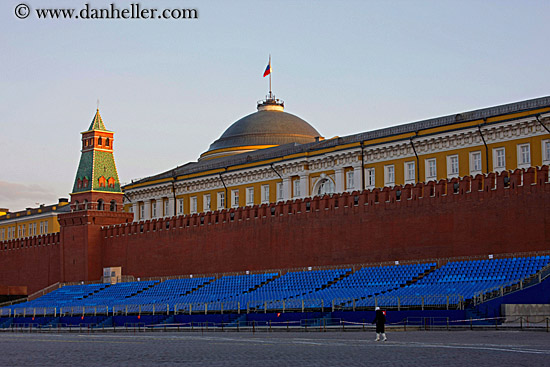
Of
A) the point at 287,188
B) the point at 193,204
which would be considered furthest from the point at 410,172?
the point at 193,204

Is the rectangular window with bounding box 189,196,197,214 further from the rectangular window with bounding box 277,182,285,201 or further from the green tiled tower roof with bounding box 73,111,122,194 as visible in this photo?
the rectangular window with bounding box 277,182,285,201

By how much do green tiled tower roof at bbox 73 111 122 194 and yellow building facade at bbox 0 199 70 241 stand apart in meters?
15.1

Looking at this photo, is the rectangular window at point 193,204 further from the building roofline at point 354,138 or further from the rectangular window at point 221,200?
the rectangular window at point 221,200

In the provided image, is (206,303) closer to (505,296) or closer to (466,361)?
(505,296)

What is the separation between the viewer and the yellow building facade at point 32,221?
66.7m

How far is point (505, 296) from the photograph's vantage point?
26.8m

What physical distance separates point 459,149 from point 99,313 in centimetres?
1716

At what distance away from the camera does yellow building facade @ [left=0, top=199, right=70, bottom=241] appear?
2625 inches

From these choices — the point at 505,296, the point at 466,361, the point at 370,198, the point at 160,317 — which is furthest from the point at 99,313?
the point at 466,361

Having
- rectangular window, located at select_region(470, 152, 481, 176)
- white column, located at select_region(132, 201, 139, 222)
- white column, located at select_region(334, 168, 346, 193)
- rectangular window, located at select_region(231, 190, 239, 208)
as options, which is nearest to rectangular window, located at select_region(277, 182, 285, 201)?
rectangular window, located at select_region(231, 190, 239, 208)

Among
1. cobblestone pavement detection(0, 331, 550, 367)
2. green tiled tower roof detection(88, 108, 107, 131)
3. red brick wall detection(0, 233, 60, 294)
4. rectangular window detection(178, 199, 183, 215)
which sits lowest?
cobblestone pavement detection(0, 331, 550, 367)

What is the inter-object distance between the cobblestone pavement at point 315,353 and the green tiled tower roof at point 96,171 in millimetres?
30044

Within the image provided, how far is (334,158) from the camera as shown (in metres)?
46.3

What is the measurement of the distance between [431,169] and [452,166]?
1.26 m
